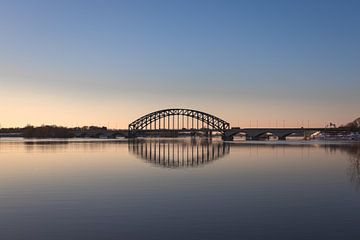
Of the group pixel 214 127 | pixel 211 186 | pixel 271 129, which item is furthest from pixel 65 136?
pixel 211 186

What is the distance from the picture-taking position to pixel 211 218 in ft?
50.2

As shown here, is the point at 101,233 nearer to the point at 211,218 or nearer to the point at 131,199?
the point at 211,218

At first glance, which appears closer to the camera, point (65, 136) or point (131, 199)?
point (131, 199)

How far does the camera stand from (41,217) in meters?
15.7

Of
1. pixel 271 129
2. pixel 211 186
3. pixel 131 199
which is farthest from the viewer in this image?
pixel 271 129

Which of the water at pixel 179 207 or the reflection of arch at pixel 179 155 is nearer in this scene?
the water at pixel 179 207

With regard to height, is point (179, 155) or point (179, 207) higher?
point (179, 155)

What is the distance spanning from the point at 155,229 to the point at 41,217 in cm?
464

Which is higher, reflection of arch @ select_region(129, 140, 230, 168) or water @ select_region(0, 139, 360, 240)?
reflection of arch @ select_region(129, 140, 230, 168)

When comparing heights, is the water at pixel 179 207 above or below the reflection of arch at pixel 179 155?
below

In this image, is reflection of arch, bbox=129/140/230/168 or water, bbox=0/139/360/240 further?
reflection of arch, bbox=129/140/230/168

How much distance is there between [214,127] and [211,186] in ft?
540

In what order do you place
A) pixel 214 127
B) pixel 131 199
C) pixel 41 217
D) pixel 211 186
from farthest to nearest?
1. pixel 214 127
2. pixel 211 186
3. pixel 131 199
4. pixel 41 217

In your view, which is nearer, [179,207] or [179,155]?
[179,207]
